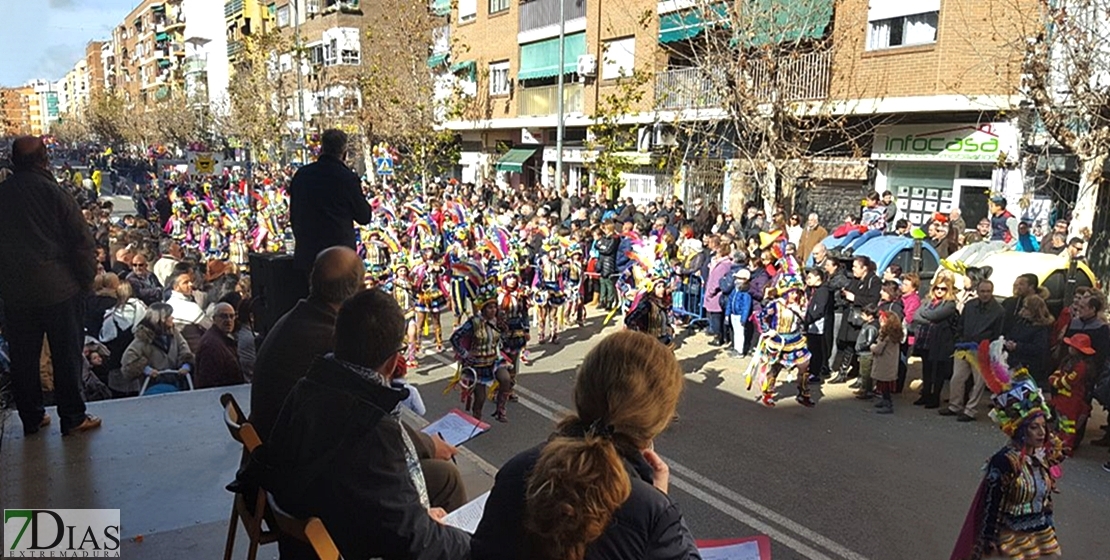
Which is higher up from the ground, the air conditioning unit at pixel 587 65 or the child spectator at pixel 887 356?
the air conditioning unit at pixel 587 65

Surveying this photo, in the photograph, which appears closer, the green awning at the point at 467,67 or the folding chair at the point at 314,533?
the folding chair at the point at 314,533

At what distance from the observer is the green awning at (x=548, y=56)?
27.5 m

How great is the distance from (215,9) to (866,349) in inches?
2588

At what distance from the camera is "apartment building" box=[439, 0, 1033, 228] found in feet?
50.6

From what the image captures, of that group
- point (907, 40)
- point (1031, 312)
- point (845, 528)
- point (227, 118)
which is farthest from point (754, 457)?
point (227, 118)

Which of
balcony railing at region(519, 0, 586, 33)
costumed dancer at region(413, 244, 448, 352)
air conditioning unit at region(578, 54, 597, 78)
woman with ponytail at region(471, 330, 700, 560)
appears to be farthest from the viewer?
balcony railing at region(519, 0, 586, 33)

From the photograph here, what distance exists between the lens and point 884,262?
11.7m

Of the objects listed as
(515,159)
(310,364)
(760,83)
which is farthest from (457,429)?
(515,159)

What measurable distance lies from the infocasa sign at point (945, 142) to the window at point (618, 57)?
28.6 feet

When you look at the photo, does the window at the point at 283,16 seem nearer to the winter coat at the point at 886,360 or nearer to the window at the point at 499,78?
the window at the point at 499,78

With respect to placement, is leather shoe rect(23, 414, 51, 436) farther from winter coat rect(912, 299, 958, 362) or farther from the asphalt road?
winter coat rect(912, 299, 958, 362)

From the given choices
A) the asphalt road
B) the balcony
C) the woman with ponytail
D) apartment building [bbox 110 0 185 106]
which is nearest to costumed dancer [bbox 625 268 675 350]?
the asphalt road

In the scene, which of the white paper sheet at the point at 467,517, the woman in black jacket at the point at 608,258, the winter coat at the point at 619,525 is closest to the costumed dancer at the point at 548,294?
the woman in black jacket at the point at 608,258

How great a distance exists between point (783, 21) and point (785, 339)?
30.8 ft
